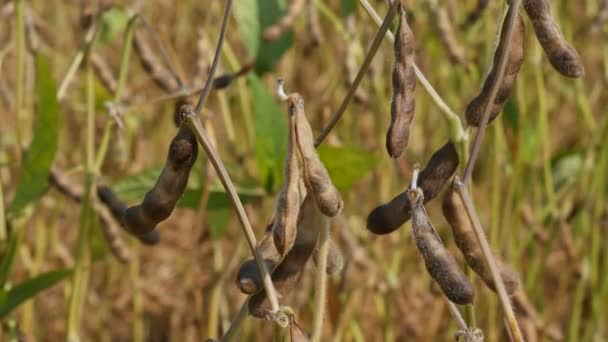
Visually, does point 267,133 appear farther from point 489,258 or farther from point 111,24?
point 489,258

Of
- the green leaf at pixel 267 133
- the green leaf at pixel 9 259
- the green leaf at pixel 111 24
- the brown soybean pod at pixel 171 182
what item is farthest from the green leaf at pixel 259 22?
the brown soybean pod at pixel 171 182

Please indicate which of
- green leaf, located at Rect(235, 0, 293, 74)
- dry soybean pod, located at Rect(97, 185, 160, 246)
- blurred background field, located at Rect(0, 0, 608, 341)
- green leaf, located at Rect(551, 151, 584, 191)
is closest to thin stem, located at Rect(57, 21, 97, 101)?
blurred background field, located at Rect(0, 0, 608, 341)

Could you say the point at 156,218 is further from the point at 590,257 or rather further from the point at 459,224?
the point at 590,257

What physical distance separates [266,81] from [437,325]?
84cm

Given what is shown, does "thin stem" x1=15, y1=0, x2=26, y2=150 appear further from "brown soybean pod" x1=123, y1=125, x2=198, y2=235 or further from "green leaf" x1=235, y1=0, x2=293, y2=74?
"brown soybean pod" x1=123, y1=125, x2=198, y2=235

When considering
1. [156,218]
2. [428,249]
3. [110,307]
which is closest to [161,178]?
[156,218]

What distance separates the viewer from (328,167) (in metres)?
1.13

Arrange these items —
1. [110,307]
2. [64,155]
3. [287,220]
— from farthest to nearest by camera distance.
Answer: [64,155] → [110,307] → [287,220]

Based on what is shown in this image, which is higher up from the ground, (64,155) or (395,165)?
(64,155)

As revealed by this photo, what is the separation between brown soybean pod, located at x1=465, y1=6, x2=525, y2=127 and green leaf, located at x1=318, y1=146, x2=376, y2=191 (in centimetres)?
Answer: 42

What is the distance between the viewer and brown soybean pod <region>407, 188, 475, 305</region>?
632mm

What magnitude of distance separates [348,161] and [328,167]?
24 millimetres

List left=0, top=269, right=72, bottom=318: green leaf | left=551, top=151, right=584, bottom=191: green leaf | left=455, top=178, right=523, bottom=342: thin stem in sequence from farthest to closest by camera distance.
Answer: left=551, top=151, right=584, bottom=191: green leaf
left=0, top=269, right=72, bottom=318: green leaf
left=455, top=178, right=523, bottom=342: thin stem

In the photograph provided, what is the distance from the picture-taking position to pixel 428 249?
635mm
